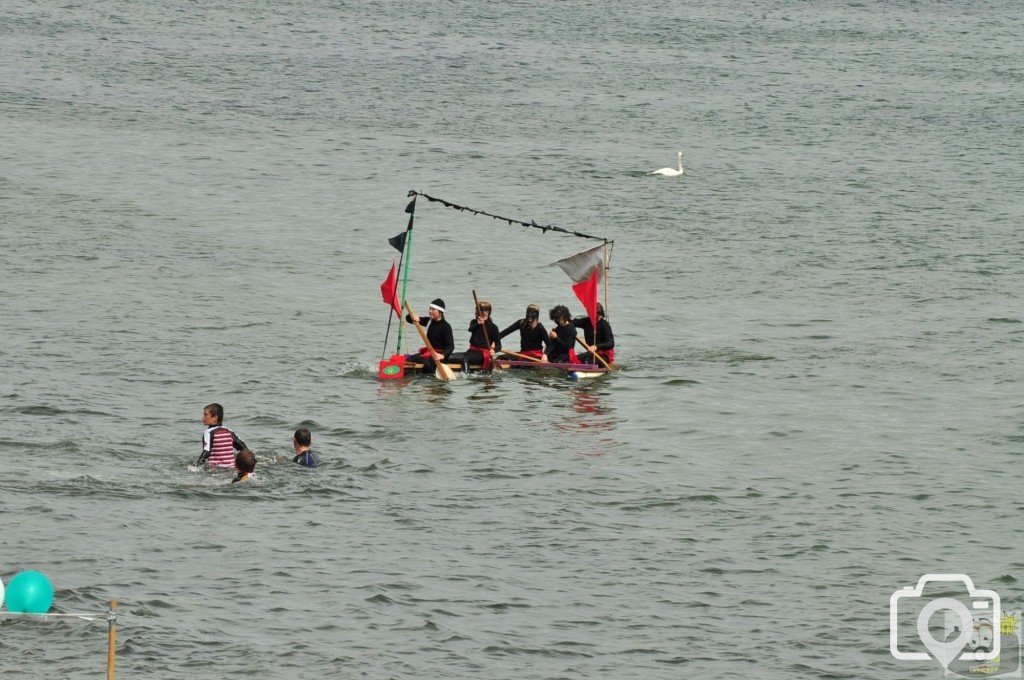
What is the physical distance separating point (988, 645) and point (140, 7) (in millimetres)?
55277

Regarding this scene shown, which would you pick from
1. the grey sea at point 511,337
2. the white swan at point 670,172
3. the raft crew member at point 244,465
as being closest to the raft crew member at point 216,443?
the raft crew member at point 244,465

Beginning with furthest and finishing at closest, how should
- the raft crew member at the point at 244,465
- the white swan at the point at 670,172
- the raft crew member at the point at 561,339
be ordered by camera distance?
the white swan at the point at 670,172 < the raft crew member at the point at 561,339 < the raft crew member at the point at 244,465

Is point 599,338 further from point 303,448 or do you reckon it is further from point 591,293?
point 303,448

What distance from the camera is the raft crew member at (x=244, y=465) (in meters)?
20.6

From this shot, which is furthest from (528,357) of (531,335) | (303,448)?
(303,448)

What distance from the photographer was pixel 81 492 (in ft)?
66.6

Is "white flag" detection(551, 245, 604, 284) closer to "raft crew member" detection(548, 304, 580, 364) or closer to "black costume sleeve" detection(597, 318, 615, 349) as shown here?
"raft crew member" detection(548, 304, 580, 364)

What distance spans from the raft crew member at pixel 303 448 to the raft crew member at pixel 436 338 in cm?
622

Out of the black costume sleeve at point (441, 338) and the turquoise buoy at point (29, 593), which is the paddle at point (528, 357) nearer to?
the black costume sleeve at point (441, 338)

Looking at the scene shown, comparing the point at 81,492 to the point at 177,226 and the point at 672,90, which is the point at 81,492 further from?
the point at 672,90

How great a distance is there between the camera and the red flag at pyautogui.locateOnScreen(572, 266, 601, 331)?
28.8 m

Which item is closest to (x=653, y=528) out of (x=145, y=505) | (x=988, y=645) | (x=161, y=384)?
(x=988, y=645)

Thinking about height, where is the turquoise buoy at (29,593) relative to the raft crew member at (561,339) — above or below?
below

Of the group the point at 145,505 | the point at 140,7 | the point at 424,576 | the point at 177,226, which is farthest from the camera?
the point at 140,7
